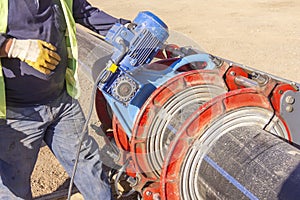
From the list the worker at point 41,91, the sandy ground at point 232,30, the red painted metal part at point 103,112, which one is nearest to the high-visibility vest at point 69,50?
the worker at point 41,91

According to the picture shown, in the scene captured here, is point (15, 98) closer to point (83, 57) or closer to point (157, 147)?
point (83, 57)

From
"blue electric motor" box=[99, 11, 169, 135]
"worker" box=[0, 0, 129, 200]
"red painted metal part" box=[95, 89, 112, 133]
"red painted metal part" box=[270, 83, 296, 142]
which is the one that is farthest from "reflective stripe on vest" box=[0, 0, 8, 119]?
"red painted metal part" box=[270, 83, 296, 142]

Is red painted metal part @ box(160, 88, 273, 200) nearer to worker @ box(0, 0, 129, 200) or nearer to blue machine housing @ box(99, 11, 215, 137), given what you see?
blue machine housing @ box(99, 11, 215, 137)

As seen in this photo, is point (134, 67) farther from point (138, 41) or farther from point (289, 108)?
point (289, 108)

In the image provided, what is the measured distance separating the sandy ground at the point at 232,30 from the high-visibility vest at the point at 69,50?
29.2 inches

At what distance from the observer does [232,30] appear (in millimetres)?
9312

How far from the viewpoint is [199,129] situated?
2.26 metres

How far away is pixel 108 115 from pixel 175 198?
1139 mm

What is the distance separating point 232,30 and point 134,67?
23.2 ft

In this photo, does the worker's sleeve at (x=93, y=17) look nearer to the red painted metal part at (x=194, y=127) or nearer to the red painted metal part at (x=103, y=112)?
the red painted metal part at (x=103, y=112)

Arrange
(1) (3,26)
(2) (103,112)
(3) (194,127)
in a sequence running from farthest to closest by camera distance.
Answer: (2) (103,112) < (1) (3,26) < (3) (194,127)

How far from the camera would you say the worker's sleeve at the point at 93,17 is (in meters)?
2.89

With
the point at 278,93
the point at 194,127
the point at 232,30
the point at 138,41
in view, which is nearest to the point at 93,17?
the point at 138,41

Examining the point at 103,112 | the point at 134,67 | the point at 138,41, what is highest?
the point at 138,41
